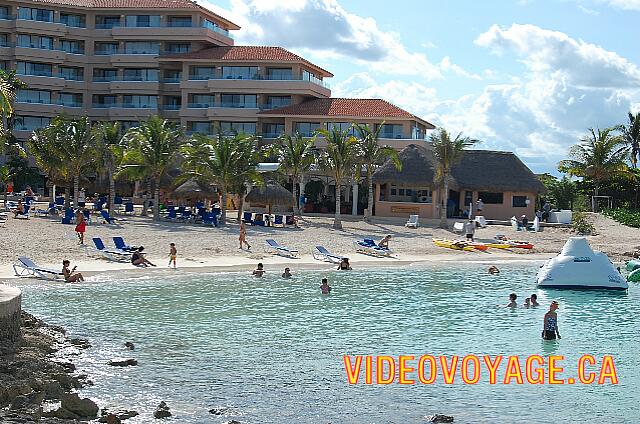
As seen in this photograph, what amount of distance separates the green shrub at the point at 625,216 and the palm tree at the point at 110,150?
101 ft

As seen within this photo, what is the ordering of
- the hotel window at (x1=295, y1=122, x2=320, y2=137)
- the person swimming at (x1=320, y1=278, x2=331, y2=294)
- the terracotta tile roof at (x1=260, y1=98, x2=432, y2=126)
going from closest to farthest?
the person swimming at (x1=320, y1=278, x2=331, y2=294)
the terracotta tile roof at (x1=260, y1=98, x2=432, y2=126)
the hotel window at (x1=295, y1=122, x2=320, y2=137)

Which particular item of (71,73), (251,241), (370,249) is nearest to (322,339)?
(370,249)

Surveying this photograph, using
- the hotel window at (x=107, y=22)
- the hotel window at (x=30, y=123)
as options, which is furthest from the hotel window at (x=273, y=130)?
the hotel window at (x=30, y=123)

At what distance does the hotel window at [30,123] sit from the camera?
7181cm

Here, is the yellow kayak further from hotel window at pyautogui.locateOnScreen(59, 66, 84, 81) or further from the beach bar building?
hotel window at pyautogui.locateOnScreen(59, 66, 84, 81)

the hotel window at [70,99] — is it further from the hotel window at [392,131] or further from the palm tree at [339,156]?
the palm tree at [339,156]

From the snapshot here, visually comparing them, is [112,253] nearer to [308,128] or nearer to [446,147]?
[446,147]

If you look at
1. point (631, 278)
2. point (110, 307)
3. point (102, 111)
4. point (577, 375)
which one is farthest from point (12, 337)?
point (102, 111)

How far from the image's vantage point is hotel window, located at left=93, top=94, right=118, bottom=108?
7556cm

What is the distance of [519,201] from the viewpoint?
2243 inches

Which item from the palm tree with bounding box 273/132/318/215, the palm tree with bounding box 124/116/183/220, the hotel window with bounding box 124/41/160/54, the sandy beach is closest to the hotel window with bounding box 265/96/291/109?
the hotel window with bounding box 124/41/160/54

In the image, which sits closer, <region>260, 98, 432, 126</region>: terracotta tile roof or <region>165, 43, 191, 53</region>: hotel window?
<region>260, 98, 432, 126</region>: terracotta tile roof

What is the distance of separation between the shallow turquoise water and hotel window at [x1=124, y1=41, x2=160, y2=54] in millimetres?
47822

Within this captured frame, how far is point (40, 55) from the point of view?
241ft
